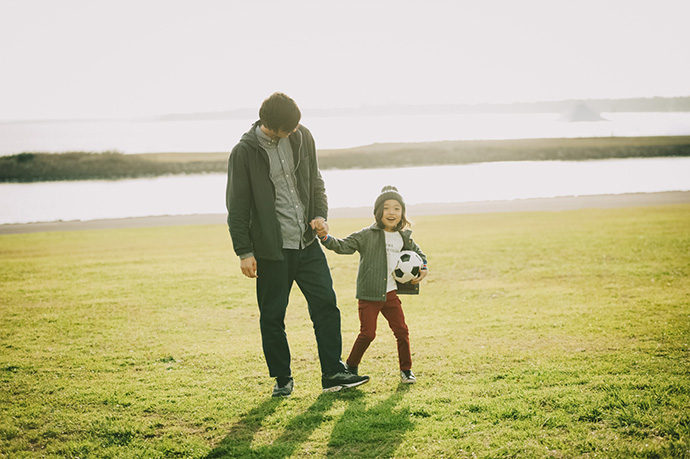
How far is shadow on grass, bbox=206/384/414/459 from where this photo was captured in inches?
145

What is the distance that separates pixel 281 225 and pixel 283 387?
1380 millimetres

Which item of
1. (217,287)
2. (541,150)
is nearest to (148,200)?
(217,287)

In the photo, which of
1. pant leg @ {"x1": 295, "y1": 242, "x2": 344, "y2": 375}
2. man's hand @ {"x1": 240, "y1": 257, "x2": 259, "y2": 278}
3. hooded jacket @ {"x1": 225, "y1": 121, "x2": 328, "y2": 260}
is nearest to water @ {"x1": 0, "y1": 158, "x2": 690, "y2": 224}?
pant leg @ {"x1": 295, "y1": 242, "x2": 344, "y2": 375}

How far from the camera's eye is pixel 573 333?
6.29 meters

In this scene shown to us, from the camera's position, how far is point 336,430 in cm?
394

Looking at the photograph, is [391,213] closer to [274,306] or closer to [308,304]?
[308,304]

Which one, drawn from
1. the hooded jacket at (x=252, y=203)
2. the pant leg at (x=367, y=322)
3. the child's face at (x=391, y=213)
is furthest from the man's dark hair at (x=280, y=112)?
the pant leg at (x=367, y=322)

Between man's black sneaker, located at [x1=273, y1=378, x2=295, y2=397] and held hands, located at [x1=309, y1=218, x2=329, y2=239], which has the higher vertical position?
held hands, located at [x1=309, y1=218, x2=329, y2=239]

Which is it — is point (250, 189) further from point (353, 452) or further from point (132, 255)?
point (132, 255)

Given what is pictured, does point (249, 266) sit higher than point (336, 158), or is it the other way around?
point (336, 158)

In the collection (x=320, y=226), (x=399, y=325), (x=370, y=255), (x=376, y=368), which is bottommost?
(x=376, y=368)

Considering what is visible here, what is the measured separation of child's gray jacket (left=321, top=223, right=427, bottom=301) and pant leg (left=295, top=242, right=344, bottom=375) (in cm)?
21

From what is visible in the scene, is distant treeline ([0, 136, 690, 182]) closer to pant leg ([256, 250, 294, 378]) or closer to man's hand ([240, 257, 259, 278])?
pant leg ([256, 250, 294, 378])

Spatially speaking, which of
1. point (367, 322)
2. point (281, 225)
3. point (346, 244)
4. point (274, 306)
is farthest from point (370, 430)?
point (281, 225)
